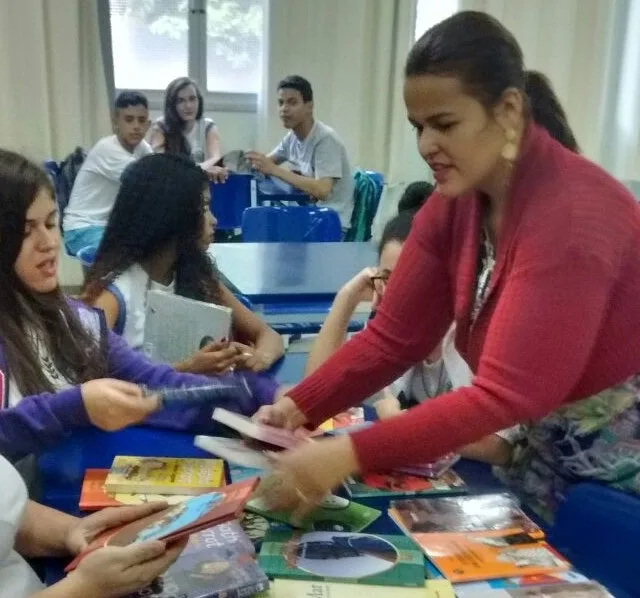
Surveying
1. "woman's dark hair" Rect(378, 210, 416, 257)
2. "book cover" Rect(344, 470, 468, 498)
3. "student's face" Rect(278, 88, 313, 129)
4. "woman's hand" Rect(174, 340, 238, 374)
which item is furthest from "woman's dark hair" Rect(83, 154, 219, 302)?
"student's face" Rect(278, 88, 313, 129)

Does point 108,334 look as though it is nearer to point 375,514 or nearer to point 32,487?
point 32,487

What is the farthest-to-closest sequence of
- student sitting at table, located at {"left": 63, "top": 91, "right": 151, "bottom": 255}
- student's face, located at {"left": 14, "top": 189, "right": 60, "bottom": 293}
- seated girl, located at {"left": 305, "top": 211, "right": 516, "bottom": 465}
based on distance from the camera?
student sitting at table, located at {"left": 63, "top": 91, "right": 151, "bottom": 255} < student's face, located at {"left": 14, "top": 189, "right": 60, "bottom": 293} < seated girl, located at {"left": 305, "top": 211, "right": 516, "bottom": 465}

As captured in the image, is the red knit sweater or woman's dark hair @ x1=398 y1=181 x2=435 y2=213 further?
woman's dark hair @ x1=398 y1=181 x2=435 y2=213

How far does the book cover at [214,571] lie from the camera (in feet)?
3.07

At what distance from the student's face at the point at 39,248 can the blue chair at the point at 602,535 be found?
98 cm

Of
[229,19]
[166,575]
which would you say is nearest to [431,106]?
[166,575]

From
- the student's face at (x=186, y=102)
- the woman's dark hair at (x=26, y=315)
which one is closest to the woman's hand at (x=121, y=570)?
the woman's dark hair at (x=26, y=315)

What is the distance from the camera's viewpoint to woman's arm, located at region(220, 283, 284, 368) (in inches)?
85.9

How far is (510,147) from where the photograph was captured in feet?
3.51

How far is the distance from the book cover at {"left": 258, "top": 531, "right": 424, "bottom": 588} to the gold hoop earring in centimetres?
53

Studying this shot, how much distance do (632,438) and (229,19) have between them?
4584mm

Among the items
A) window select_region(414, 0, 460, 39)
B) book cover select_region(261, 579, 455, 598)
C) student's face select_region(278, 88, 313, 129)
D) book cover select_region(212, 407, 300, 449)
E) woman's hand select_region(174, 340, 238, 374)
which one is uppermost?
window select_region(414, 0, 460, 39)

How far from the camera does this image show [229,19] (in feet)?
16.9

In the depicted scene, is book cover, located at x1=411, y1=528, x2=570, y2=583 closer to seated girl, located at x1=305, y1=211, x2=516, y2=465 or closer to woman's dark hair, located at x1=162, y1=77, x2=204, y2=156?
seated girl, located at x1=305, y1=211, x2=516, y2=465
